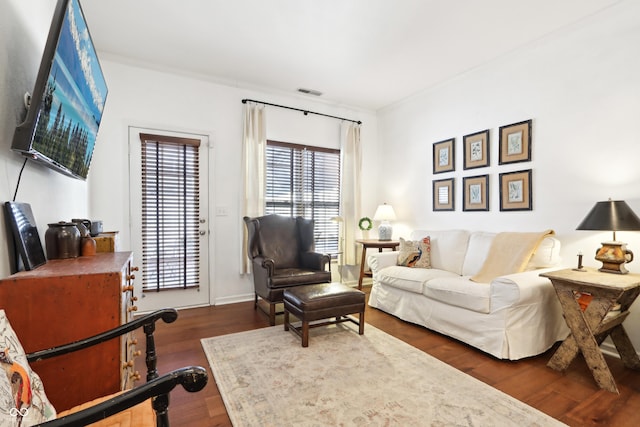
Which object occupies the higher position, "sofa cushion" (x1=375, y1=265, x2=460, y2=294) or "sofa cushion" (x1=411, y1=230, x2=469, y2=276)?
"sofa cushion" (x1=411, y1=230, x2=469, y2=276)

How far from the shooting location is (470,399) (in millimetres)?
1875

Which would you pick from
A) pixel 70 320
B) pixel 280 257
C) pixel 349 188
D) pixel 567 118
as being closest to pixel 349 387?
pixel 70 320

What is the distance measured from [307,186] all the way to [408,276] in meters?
1.97

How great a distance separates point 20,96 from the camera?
4.80 ft

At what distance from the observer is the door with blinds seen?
3.47m

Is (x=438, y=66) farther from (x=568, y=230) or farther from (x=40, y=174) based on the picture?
(x=40, y=174)

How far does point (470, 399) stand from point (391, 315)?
1592mm

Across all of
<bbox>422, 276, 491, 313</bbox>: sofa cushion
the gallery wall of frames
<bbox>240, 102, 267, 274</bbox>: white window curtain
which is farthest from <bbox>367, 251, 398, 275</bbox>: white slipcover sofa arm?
<bbox>240, 102, 267, 274</bbox>: white window curtain

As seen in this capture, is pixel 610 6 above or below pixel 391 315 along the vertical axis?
above

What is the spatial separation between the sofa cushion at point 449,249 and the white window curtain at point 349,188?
1319 mm

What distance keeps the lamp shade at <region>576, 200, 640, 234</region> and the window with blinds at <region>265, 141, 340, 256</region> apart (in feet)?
9.45

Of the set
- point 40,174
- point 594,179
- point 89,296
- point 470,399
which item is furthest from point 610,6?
point 40,174

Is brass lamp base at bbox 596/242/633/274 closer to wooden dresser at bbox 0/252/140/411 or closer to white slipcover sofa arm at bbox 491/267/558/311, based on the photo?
white slipcover sofa arm at bbox 491/267/558/311

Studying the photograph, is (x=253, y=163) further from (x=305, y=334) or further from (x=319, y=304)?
(x=305, y=334)
